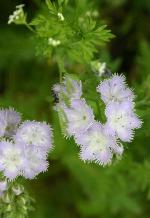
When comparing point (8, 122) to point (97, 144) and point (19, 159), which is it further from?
point (97, 144)

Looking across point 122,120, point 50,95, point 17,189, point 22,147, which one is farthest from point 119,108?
point 50,95

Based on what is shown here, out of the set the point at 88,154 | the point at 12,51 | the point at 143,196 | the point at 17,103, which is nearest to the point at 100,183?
the point at 143,196

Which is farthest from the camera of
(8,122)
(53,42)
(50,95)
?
(50,95)

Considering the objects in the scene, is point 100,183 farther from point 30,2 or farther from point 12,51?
point 30,2

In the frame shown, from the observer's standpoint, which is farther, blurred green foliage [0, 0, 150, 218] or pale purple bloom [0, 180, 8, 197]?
blurred green foliage [0, 0, 150, 218]

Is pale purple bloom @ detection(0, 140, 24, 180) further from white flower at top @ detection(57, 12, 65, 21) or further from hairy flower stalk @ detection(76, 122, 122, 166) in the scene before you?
white flower at top @ detection(57, 12, 65, 21)

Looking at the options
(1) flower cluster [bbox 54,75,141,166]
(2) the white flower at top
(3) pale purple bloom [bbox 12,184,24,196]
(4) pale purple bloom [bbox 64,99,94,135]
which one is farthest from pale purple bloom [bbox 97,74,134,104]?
(3) pale purple bloom [bbox 12,184,24,196]
